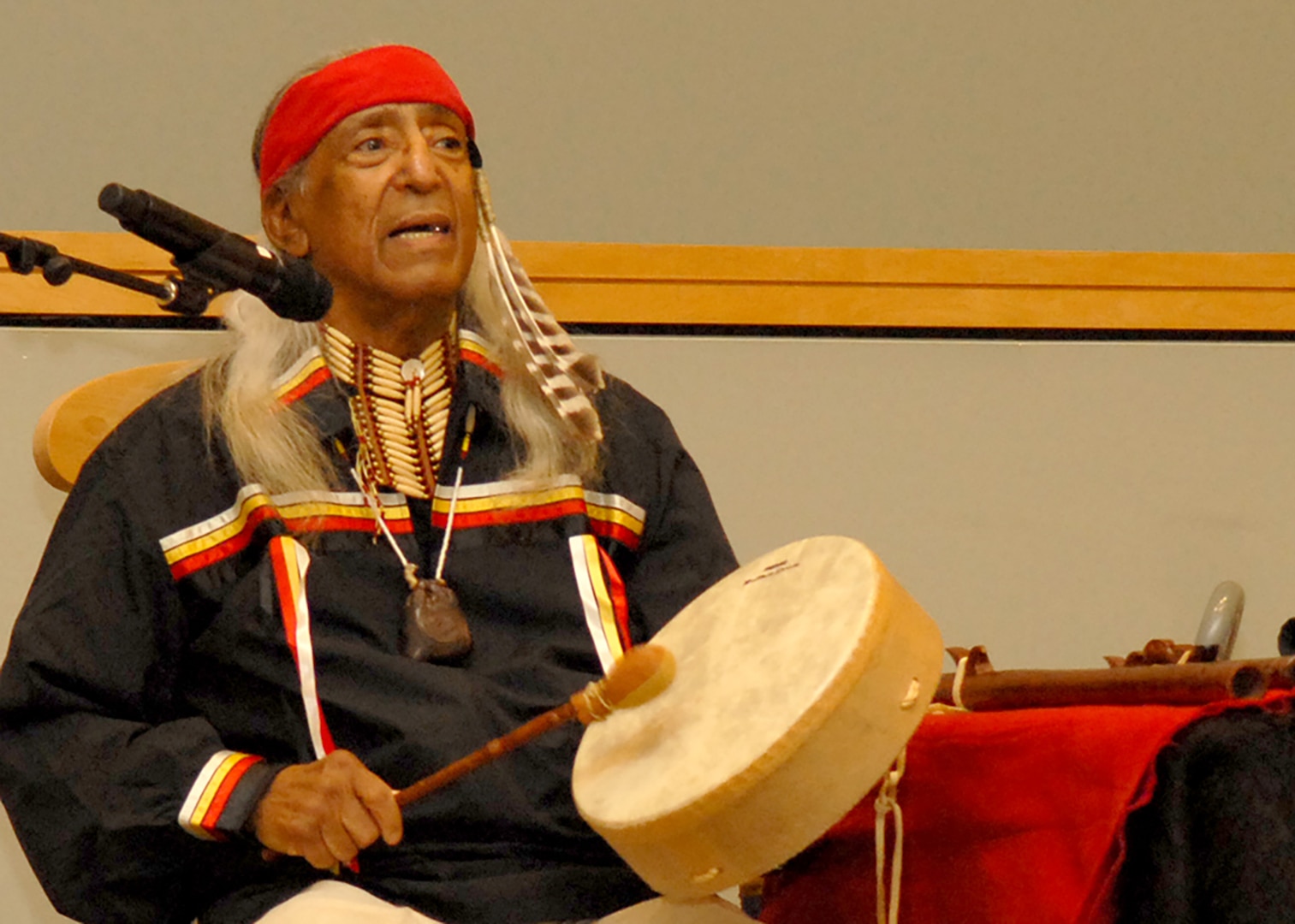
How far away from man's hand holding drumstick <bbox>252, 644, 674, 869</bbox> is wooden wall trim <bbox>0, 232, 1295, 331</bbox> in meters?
0.85

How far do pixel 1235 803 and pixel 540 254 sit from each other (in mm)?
1162

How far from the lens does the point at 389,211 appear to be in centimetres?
158

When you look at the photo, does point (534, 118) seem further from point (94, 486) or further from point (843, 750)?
point (843, 750)

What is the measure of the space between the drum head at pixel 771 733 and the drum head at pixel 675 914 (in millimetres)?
93

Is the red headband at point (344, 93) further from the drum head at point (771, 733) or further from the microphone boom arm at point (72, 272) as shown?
the drum head at point (771, 733)

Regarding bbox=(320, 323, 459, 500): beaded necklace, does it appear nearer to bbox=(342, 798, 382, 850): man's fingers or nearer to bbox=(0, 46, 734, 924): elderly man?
bbox=(0, 46, 734, 924): elderly man

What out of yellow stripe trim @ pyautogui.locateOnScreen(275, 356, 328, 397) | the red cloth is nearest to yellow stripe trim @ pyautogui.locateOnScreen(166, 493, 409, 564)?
yellow stripe trim @ pyautogui.locateOnScreen(275, 356, 328, 397)

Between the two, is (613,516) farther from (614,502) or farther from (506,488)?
(506,488)

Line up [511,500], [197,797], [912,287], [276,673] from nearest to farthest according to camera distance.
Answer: [197,797]
[276,673]
[511,500]
[912,287]

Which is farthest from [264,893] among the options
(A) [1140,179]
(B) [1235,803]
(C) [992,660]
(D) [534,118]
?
(A) [1140,179]

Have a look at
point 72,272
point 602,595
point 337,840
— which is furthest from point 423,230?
point 337,840

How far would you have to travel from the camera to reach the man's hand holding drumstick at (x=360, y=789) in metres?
1.19

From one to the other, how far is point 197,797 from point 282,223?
2.10 ft

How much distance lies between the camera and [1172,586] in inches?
82.7
